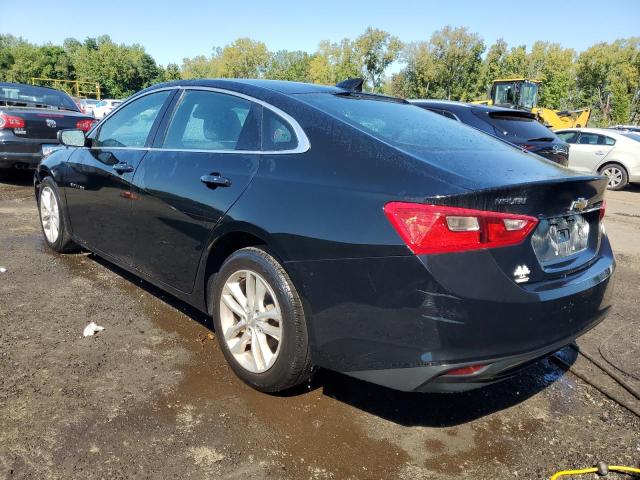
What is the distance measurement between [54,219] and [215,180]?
2.85 meters

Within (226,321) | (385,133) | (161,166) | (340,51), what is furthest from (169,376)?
(340,51)

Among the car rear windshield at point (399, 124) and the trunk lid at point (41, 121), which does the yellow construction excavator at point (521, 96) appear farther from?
the car rear windshield at point (399, 124)

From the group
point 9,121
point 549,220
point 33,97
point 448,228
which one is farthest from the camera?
point 33,97

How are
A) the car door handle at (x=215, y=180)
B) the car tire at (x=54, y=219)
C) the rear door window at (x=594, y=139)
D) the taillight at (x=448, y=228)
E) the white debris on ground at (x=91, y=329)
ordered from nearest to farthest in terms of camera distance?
the taillight at (x=448, y=228), the car door handle at (x=215, y=180), the white debris on ground at (x=91, y=329), the car tire at (x=54, y=219), the rear door window at (x=594, y=139)

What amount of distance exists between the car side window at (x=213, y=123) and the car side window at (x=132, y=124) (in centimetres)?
31

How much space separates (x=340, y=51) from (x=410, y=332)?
6287cm

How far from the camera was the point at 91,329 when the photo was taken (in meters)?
3.38

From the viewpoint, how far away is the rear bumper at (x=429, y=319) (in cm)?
200

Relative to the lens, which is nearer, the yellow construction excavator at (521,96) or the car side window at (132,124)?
the car side window at (132,124)

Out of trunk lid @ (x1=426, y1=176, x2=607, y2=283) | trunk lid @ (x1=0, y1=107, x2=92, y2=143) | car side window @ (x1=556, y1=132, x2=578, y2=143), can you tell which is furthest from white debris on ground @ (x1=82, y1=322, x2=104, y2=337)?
car side window @ (x1=556, y1=132, x2=578, y2=143)

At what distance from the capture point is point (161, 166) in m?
3.27

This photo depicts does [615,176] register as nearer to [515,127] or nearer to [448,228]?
[515,127]

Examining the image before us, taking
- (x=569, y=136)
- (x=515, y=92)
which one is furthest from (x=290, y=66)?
(x=569, y=136)

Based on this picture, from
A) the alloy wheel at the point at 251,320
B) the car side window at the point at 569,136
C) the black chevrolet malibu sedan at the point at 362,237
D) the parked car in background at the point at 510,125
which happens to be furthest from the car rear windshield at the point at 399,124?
the car side window at the point at 569,136
